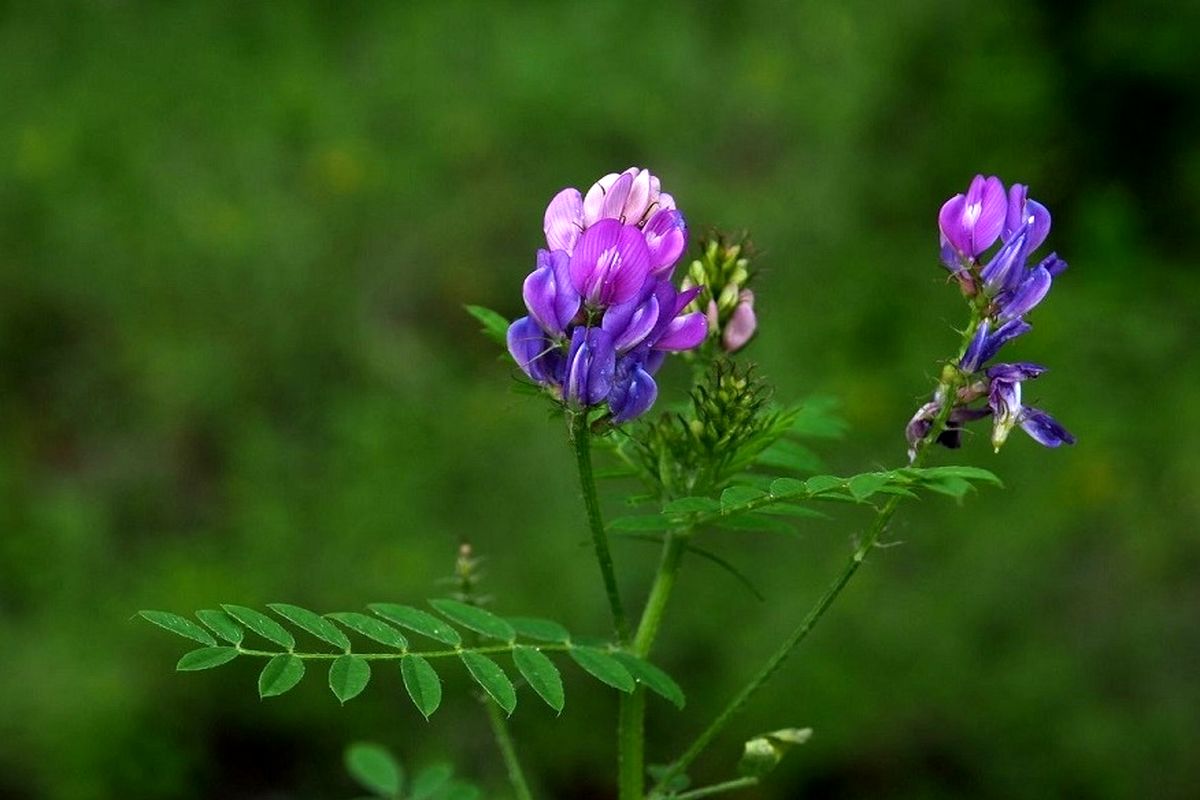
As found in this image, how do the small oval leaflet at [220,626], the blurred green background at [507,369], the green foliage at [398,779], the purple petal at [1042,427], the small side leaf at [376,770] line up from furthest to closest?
the blurred green background at [507,369] < the small side leaf at [376,770] < the green foliage at [398,779] < the purple petal at [1042,427] < the small oval leaflet at [220,626]

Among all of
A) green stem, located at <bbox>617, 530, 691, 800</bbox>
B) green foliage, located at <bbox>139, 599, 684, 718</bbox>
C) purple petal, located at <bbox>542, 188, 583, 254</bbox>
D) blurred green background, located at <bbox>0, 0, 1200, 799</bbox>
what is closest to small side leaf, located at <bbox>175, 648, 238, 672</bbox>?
green foliage, located at <bbox>139, 599, 684, 718</bbox>

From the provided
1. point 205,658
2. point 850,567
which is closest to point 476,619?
point 205,658

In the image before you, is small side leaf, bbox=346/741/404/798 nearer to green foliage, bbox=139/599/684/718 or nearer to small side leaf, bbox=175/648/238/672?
green foliage, bbox=139/599/684/718

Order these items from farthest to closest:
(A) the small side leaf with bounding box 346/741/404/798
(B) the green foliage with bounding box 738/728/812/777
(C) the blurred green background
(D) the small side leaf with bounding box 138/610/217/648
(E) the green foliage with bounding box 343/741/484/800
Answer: (C) the blurred green background
(A) the small side leaf with bounding box 346/741/404/798
(E) the green foliage with bounding box 343/741/484/800
(B) the green foliage with bounding box 738/728/812/777
(D) the small side leaf with bounding box 138/610/217/648

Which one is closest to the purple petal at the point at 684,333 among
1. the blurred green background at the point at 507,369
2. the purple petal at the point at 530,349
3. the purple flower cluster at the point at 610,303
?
the purple flower cluster at the point at 610,303

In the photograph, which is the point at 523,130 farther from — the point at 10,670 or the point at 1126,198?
the point at 10,670

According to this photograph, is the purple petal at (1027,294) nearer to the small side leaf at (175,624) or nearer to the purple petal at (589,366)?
the purple petal at (589,366)
